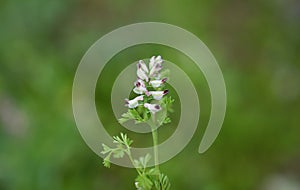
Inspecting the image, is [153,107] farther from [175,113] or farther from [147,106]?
[175,113]

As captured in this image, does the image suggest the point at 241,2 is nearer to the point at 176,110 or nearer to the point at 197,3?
the point at 197,3

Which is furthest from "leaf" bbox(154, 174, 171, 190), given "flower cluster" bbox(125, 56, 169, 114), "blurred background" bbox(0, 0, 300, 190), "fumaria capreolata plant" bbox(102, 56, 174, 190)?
"blurred background" bbox(0, 0, 300, 190)

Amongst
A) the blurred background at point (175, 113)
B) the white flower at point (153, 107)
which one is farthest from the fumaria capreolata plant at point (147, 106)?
the blurred background at point (175, 113)

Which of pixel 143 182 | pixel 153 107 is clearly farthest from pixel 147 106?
pixel 143 182

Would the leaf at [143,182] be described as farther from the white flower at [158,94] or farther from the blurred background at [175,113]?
the blurred background at [175,113]

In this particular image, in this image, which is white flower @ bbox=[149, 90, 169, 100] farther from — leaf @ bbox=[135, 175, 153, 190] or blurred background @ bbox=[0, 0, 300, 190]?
blurred background @ bbox=[0, 0, 300, 190]

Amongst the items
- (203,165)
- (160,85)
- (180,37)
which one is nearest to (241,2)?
(180,37)
